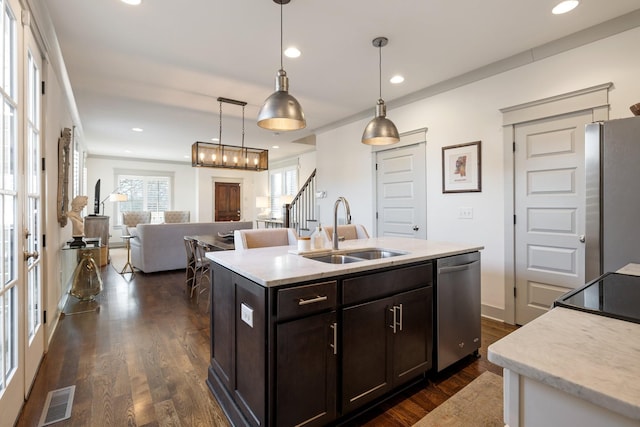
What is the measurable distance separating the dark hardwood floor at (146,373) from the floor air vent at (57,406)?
36mm

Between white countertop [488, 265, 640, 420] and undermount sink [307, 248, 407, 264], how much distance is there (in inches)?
58.5

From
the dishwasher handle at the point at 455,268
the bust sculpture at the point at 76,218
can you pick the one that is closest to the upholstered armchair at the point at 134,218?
the bust sculpture at the point at 76,218

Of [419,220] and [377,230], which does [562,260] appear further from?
[377,230]

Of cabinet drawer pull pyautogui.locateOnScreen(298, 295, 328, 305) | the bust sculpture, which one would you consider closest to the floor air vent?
cabinet drawer pull pyautogui.locateOnScreen(298, 295, 328, 305)

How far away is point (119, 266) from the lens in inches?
251

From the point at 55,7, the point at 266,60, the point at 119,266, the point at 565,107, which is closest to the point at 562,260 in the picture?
the point at 565,107

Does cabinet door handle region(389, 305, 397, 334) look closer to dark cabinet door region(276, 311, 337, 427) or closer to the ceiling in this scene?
dark cabinet door region(276, 311, 337, 427)

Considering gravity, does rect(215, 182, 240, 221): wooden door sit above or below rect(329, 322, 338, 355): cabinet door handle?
above

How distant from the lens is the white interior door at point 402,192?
4113 millimetres

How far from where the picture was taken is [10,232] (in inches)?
69.2

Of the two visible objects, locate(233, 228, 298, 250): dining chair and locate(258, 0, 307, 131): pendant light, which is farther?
locate(233, 228, 298, 250): dining chair

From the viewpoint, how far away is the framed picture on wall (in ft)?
11.5

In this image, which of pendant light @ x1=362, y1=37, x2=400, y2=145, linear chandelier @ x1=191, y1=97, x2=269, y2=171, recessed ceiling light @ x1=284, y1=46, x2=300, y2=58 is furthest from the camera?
linear chandelier @ x1=191, y1=97, x2=269, y2=171

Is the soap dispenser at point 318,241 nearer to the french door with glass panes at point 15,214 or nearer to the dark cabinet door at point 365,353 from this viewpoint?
the dark cabinet door at point 365,353
